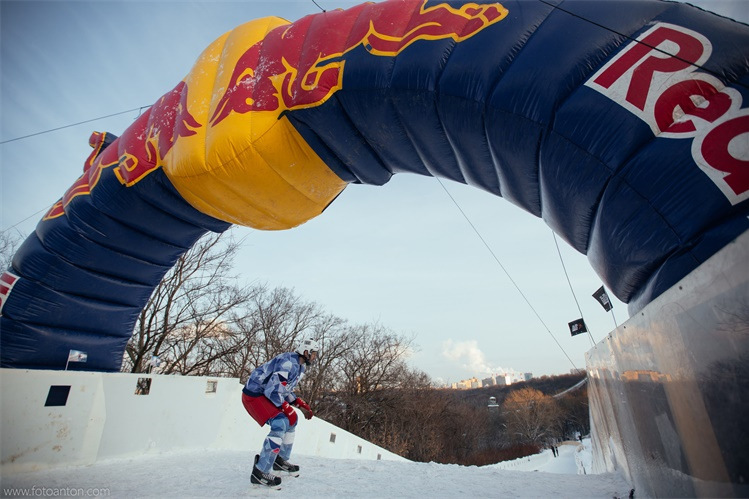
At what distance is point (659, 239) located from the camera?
5.64ft

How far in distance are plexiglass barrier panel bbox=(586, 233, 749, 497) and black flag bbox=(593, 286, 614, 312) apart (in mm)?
1845

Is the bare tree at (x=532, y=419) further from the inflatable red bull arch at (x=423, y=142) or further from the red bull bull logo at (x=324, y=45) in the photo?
the red bull bull logo at (x=324, y=45)

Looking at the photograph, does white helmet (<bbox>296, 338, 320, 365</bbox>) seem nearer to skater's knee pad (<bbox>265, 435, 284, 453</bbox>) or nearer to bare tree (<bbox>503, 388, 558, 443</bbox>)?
skater's knee pad (<bbox>265, 435, 284, 453</bbox>)

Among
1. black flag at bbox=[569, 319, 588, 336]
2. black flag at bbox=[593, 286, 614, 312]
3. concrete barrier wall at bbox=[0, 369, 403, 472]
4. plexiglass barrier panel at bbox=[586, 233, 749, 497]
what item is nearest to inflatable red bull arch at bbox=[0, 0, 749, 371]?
plexiglass barrier panel at bbox=[586, 233, 749, 497]

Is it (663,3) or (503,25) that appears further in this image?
(503,25)

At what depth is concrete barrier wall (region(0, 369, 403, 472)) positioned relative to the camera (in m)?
3.67

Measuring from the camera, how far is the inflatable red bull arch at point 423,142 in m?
1.70

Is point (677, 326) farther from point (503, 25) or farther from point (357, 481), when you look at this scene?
point (357, 481)

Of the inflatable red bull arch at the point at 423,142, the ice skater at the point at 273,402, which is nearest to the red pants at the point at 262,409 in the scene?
the ice skater at the point at 273,402

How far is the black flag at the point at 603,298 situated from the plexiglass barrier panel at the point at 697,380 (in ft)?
6.05

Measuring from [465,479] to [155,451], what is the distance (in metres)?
4.07

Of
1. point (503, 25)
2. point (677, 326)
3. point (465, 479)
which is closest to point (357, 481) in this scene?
point (465, 479)

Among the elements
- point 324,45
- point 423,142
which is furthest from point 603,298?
point 324,45

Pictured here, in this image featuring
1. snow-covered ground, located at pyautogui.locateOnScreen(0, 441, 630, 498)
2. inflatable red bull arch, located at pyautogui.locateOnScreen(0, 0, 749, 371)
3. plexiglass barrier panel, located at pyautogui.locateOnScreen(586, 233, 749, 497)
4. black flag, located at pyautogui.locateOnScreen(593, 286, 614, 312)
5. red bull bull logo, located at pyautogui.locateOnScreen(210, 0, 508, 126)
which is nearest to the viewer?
plexiglass barrier panel, located at pyautogui.locateOnScreen(586, 233, 749, 497)
